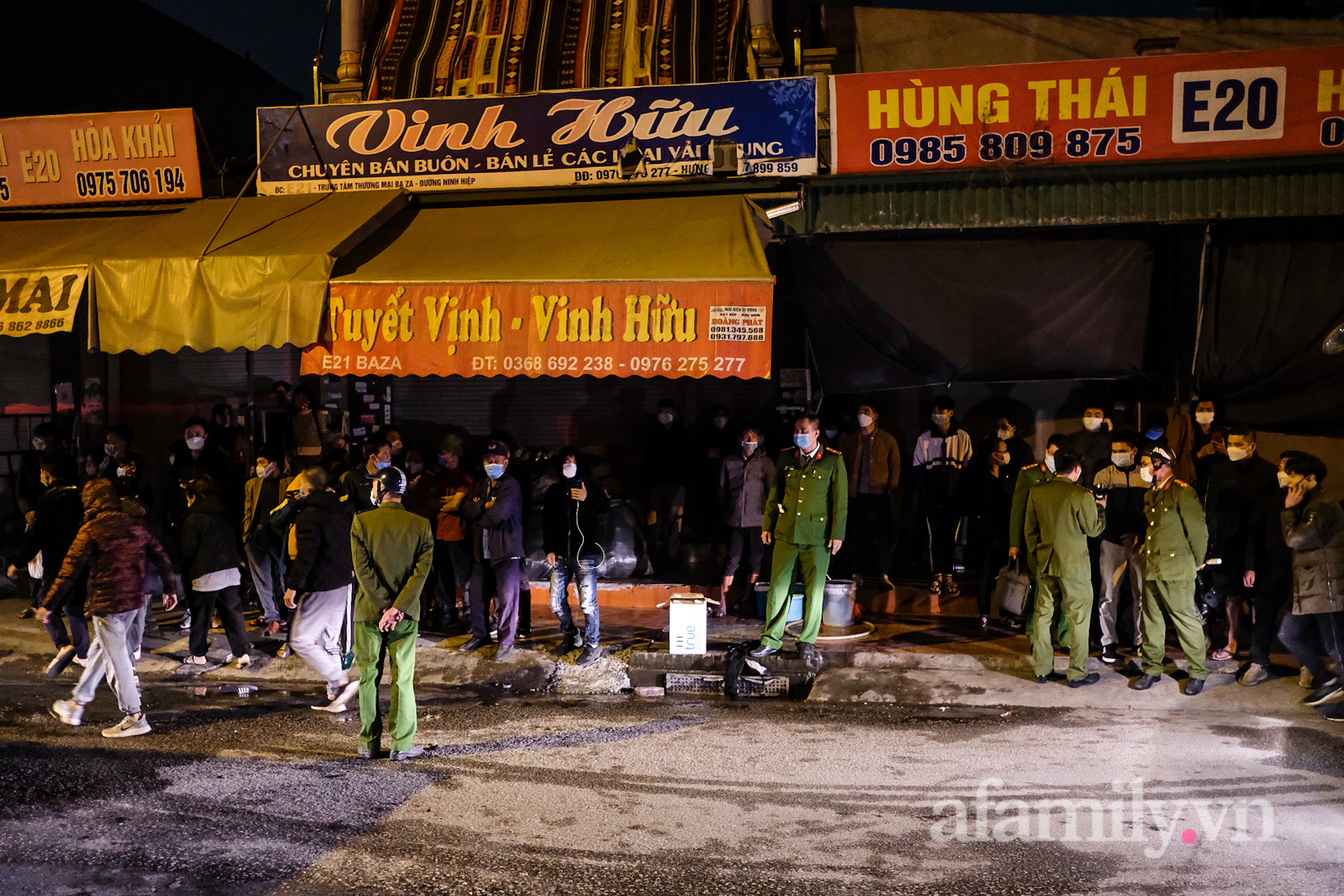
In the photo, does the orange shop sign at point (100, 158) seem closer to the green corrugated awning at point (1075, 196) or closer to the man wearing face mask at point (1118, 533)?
the green corrugated awning at point (1075, 196)

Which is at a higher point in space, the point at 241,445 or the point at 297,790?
the point at 241,445

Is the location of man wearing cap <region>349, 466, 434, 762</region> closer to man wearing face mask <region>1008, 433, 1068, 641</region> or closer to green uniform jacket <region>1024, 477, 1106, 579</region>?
green uniform jacket <region>1024, 477, 1106, 579</region>

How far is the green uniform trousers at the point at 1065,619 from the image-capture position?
27.1ft

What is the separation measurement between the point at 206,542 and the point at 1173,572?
8.07 m

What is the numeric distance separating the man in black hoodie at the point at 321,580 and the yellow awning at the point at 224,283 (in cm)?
202

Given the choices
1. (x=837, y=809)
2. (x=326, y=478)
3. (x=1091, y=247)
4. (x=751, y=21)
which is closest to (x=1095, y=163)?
(x=1091, y=247)

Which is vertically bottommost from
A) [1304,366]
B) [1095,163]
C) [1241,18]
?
[1304,366]

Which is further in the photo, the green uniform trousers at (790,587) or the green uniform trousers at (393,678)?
the green uniform trousers at (790,587)

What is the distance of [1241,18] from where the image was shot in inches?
400

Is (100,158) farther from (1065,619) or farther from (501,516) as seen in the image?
(1065,619)

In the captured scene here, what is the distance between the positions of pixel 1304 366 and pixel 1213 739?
420 cm

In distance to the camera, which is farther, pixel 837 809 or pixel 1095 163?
pixel 1095 163

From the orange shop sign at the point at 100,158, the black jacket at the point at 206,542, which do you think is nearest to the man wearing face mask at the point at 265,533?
the black jacket at the point at 206,542

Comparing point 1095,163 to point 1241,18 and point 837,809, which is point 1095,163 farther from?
point 837,809
